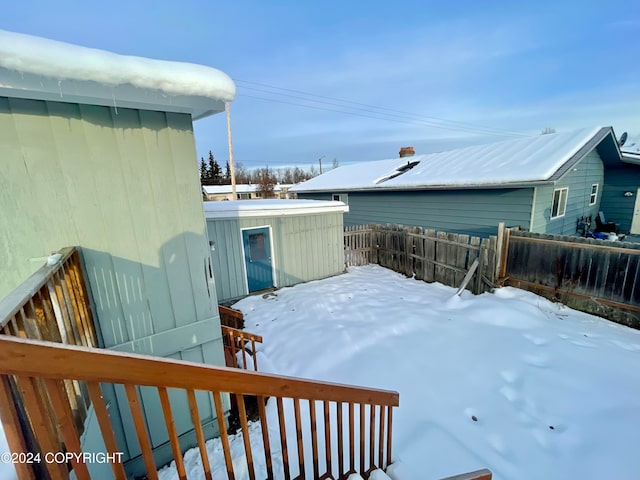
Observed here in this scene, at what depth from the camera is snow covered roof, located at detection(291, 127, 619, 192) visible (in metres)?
7.40

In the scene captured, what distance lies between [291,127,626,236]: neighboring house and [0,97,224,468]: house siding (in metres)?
8.11

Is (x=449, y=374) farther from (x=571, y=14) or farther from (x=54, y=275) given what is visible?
(x=571, y=14)

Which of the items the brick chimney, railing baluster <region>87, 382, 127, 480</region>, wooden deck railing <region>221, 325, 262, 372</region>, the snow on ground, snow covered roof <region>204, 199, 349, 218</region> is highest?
the brick chimney

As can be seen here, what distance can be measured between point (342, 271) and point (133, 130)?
22.8 feet

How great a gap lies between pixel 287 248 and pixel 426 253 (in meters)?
3.80

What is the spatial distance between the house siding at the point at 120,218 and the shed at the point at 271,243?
3.47 meters

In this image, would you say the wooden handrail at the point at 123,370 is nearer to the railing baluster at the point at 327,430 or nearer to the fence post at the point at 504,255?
the railing baluster at the point at 327,430

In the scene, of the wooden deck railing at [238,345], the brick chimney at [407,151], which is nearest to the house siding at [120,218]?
the wooden deck railing at [238,345]

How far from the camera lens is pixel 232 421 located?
3.35 meters

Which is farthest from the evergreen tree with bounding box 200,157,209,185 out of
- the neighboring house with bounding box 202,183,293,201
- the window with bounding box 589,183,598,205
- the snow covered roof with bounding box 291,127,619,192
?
the window with bounding box 589,183,598,205

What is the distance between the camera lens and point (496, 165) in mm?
8672

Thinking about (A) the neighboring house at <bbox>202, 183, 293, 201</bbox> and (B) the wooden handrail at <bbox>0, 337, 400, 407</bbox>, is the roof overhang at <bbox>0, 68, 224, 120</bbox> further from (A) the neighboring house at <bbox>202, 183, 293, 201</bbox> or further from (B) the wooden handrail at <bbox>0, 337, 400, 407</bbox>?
(A) the neighboring house at <bbox>202, 183, 293, 201</bbox>

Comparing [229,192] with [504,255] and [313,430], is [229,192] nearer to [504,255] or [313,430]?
[504,255]

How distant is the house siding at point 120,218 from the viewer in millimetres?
2027
